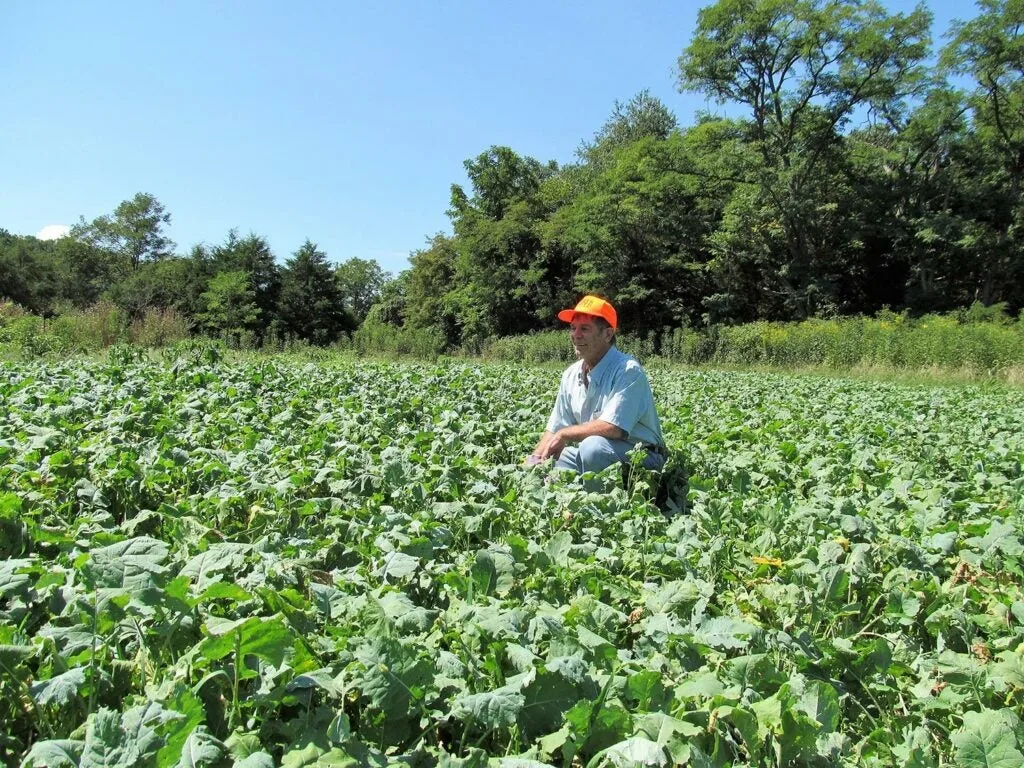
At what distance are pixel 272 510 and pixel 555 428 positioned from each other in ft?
7.69

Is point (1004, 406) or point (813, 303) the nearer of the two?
point (1004, 406)

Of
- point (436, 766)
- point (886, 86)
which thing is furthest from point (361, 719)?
point (886, 86)

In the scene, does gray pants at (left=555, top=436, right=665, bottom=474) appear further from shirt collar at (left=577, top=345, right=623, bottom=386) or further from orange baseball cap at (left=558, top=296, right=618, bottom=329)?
orange baseball cap at (left=558, top=296, right=618, bottom=329)

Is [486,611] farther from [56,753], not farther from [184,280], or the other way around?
[184,280]

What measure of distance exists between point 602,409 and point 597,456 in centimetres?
43

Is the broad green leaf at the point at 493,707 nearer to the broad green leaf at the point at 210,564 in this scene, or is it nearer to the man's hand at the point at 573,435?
the broad green leaf at the point at 210,564

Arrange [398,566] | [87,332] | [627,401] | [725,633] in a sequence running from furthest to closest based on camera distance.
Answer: [87,332], [627,401], [398,566], [725,633]

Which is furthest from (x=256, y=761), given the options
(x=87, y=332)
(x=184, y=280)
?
(x=184, y=280)

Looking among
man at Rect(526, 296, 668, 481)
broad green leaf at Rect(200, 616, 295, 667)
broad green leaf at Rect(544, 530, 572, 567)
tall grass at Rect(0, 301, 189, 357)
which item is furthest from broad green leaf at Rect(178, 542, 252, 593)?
tall grass at Rect(0, 301, 189, 357)

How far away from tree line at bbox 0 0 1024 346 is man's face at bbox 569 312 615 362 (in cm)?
2653

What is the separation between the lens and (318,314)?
144ft

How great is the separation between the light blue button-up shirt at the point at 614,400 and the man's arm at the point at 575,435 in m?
0.04

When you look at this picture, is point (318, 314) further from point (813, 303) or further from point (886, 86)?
point (886, 86)

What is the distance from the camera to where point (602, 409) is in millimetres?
4480
